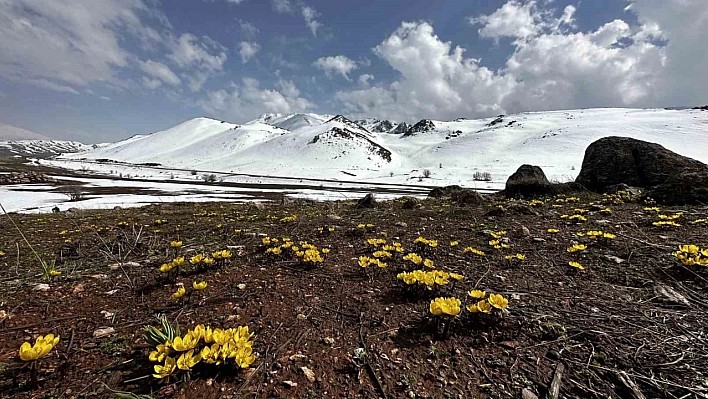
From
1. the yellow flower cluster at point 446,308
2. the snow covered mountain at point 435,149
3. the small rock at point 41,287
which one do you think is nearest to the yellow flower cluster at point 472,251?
the yellow flower cluster at point 446,308

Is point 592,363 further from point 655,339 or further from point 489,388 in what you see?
point 489,388

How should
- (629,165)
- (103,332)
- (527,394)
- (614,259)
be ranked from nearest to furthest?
(527,394) < (103,332) < (614,259) < (629,165)

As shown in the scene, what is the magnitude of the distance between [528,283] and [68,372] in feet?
14.1

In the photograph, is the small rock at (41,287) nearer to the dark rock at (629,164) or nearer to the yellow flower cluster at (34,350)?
the yellow flower cluster at (34,350)

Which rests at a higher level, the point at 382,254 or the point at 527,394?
the point at 382,254

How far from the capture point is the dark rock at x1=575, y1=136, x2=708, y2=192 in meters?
10.7

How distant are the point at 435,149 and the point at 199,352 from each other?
105431 millimetres

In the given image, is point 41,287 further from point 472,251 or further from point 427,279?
point 472,251

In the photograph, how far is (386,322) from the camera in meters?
2.77

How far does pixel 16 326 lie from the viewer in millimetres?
2611

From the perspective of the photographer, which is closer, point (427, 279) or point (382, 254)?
point (427, 279)

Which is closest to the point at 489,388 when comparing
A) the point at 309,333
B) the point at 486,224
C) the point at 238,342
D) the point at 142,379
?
the point at 309,333

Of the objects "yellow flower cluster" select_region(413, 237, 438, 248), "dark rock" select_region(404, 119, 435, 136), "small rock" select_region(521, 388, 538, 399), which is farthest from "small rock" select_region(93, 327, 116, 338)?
"dark rock" select_region(404, 119, 435, 136)

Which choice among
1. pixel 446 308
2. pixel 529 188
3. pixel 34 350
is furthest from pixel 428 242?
pixel 529 188
